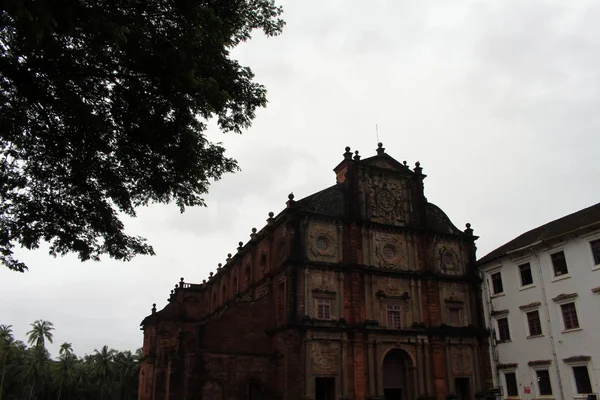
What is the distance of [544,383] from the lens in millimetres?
26359

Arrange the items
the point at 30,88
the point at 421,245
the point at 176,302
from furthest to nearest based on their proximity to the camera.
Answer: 1. the point at 176,302
2. the point at 421,245
3. the point at 30,88

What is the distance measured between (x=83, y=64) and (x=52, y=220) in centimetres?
400

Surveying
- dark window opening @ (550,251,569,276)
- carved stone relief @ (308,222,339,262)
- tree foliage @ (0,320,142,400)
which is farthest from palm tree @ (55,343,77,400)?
dark window opening @ (550,251,569,276)

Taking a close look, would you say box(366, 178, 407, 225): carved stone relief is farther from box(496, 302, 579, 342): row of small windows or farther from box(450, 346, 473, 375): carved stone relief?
→ box(496, 302, 579, 342): row of small windows

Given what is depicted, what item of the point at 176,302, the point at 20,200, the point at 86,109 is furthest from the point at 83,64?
the point at 176,302

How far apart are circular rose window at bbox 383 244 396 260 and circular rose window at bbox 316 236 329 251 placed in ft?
12.5

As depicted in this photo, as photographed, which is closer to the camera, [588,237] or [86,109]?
[86,109]

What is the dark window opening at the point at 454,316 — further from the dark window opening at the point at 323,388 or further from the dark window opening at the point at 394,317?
the dark window opening at the point at 323,388

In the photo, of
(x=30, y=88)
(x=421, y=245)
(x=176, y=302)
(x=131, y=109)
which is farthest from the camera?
(x=176, y=302)

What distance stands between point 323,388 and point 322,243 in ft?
25.4

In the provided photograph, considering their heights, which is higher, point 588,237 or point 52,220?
point 588,237

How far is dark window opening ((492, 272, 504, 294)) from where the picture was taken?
30.7 metres

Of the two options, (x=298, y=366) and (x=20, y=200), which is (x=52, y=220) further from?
(x=298, y=366)

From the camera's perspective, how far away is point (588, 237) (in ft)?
82.5
